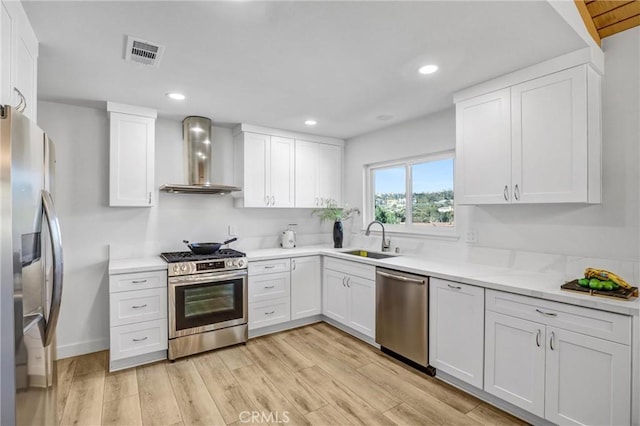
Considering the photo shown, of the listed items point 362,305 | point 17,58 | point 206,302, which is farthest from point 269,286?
point 17,58

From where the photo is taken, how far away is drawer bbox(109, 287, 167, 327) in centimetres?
278

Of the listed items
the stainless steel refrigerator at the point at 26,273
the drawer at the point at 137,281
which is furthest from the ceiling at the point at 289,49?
the drawer at the point at 137,281

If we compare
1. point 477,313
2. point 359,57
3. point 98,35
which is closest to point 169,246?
point 98,35

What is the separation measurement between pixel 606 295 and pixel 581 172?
0.79m

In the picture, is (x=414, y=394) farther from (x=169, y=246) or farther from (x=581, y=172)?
(x=169, y=246)

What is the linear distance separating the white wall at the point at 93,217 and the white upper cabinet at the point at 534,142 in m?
3.07

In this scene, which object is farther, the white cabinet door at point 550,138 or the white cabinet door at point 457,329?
the white cabinet door at point 457,329

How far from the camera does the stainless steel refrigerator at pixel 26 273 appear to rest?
106cm

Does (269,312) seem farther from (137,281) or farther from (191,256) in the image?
(137,281)

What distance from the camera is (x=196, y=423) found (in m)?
2.10

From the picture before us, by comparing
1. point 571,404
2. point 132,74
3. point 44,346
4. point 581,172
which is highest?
point 132,74

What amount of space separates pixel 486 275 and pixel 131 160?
Answer: 11.2ft

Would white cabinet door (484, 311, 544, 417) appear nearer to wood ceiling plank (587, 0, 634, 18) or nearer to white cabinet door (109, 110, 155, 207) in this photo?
wood ceiling plank (587, 0, 634, 18)

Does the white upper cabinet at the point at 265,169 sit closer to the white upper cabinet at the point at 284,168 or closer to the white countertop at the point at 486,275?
the white upper cabinet at the point at 284,168
